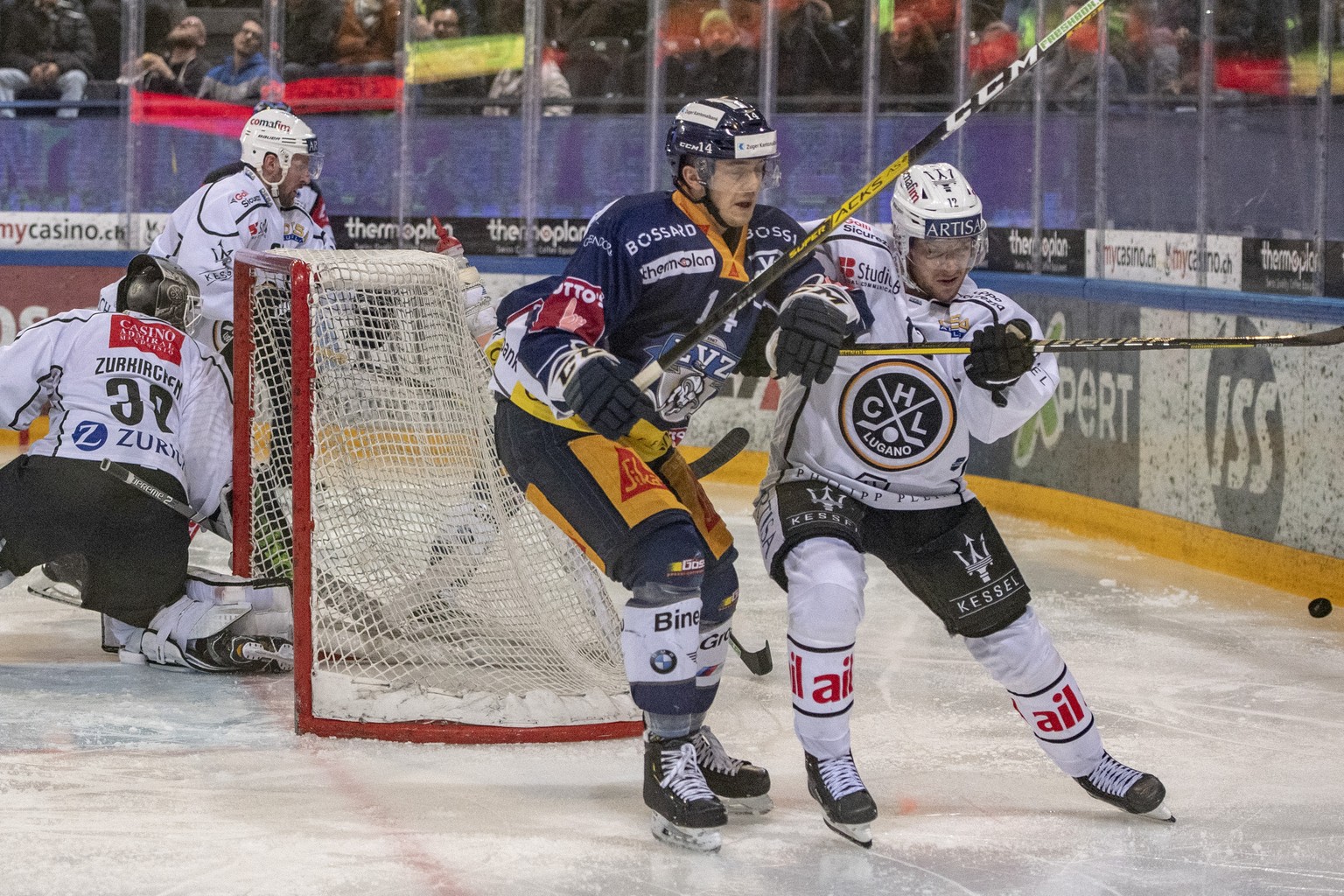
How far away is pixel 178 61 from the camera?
775cm

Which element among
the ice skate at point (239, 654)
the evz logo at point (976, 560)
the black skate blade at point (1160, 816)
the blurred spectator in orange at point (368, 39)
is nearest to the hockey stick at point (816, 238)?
the evz logo at point (976, 560)

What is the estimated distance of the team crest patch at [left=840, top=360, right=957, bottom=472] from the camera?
2.97 metres

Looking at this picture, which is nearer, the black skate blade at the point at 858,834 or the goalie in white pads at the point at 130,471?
the black skate blade at the point at 858,834

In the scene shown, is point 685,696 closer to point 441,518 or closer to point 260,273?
point 441,518

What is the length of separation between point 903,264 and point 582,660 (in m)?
1.15

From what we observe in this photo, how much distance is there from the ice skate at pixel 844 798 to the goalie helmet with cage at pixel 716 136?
0.93 m

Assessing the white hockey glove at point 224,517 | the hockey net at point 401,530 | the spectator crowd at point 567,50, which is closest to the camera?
the hockey net at point 401,530

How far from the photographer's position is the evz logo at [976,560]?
2.94 metres

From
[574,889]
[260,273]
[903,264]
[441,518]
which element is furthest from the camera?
[260,273]

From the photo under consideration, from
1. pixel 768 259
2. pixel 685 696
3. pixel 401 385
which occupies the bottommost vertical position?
pixel 685 696

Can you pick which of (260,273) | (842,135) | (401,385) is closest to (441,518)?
(401,385)

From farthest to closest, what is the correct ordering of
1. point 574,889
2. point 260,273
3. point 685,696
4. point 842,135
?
point 842,135, point 260,273, point 685,696, point 574,889

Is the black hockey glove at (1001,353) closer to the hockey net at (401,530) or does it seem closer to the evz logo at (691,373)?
the evz logo at (691,373)

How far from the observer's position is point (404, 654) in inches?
143
